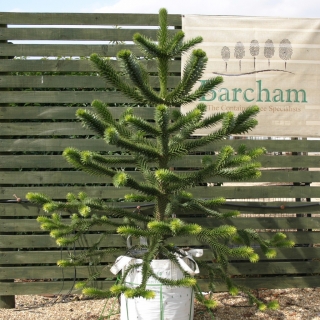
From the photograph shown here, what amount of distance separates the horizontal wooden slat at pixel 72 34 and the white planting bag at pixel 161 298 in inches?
83.5

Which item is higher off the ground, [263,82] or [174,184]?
[263,82]

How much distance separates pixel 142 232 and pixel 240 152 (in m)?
1.03

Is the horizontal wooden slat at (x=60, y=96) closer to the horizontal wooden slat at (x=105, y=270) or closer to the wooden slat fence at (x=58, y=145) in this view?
the wooden slat fence at (x=58, y=145)

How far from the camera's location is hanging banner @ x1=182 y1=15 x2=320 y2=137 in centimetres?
494

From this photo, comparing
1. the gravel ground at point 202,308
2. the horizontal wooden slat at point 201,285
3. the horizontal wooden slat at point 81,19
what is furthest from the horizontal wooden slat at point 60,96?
the gravel ground at point 202,308

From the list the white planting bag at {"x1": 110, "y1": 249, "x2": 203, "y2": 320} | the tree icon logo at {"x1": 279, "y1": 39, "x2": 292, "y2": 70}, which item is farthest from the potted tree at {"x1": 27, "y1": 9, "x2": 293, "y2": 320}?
the tree icon logo at {"x1": 279, "y1": 39, "x2": 292, "y2": 70}

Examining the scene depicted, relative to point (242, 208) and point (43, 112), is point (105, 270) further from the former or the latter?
point (43, 112)

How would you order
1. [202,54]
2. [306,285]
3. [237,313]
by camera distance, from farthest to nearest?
[306,285]
[237,313]
[202,54]

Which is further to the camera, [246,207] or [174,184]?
[246,207]

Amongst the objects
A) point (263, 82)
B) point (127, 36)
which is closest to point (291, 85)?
point (263, 82)

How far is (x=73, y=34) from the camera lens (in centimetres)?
490

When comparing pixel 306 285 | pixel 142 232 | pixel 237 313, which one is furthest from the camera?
pixel 306 285

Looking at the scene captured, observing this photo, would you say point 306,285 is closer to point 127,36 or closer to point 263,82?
point 263,82

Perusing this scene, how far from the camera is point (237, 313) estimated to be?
475 centimetres
